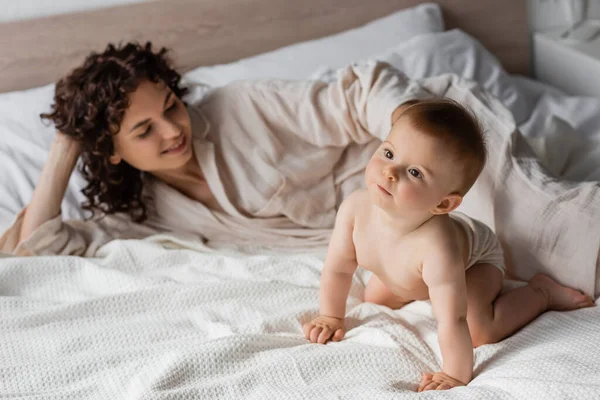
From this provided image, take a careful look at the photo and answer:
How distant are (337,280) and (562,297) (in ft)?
1.32

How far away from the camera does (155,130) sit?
1706 millimetres

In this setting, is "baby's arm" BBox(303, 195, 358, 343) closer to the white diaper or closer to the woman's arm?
the white diaper

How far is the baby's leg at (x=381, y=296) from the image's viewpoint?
146 cm

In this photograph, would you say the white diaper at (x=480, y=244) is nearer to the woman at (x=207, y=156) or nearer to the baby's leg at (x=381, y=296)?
the baby's leg at (x=381, y=296)

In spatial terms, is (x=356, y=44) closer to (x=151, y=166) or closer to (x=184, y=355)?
(x=151, y=166)

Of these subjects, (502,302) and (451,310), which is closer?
(451,310)

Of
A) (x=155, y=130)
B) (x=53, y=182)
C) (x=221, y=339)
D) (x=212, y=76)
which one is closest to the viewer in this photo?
(x=221, y=339)

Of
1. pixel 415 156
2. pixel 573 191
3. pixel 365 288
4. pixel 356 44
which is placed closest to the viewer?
pixel 415 156

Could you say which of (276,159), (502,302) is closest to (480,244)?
(502,302)

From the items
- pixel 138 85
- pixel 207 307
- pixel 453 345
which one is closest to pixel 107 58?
pixel 138 85

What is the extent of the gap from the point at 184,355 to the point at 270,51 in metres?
1.38

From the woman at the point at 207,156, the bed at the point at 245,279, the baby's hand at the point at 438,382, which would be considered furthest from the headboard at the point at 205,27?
the baby's hand at the point at 438,382

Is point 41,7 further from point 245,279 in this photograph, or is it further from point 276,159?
point 245,279

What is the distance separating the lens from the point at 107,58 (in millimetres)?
1742
